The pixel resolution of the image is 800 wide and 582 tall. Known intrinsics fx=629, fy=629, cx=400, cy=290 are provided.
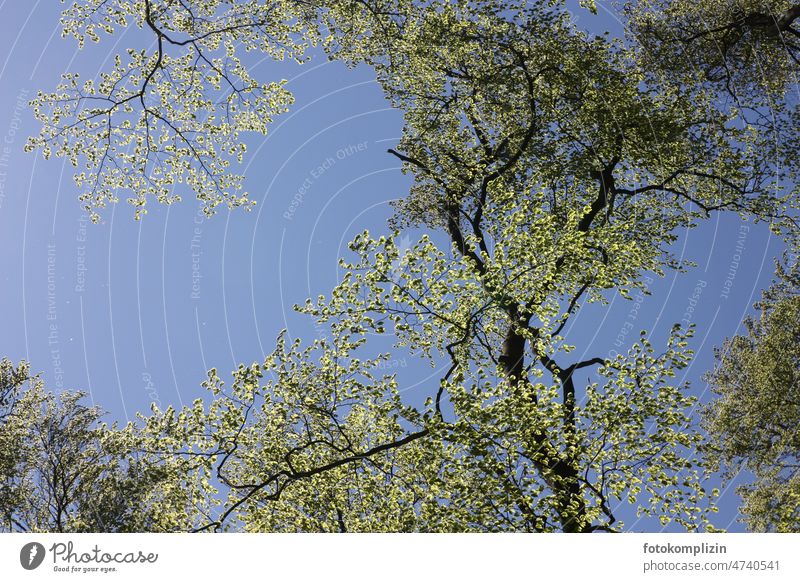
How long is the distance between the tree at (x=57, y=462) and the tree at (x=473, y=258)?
4779 mm

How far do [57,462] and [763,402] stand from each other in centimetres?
2691

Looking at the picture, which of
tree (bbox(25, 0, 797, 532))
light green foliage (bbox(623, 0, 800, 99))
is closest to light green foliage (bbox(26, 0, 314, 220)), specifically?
tree (bbox(25, 0, 797, 532))

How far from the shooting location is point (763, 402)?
23344 mm

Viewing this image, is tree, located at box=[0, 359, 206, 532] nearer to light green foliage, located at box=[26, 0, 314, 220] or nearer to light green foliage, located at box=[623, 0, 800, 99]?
light green foliage, located at box=[26, 0, 314, 220]

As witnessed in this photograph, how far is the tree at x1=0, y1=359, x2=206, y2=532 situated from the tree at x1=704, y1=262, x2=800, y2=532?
2119cm

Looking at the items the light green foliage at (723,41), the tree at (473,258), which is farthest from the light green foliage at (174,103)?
the light green foliage at (723,41)

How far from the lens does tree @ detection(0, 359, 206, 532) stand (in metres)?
22.8

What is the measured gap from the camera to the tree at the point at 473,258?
1647cm

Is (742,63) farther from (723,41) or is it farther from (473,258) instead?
(473,258)

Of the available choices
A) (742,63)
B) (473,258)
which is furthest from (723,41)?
(473,258)

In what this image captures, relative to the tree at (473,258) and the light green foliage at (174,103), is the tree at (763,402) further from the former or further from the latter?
the light green foliage at (174,103)
